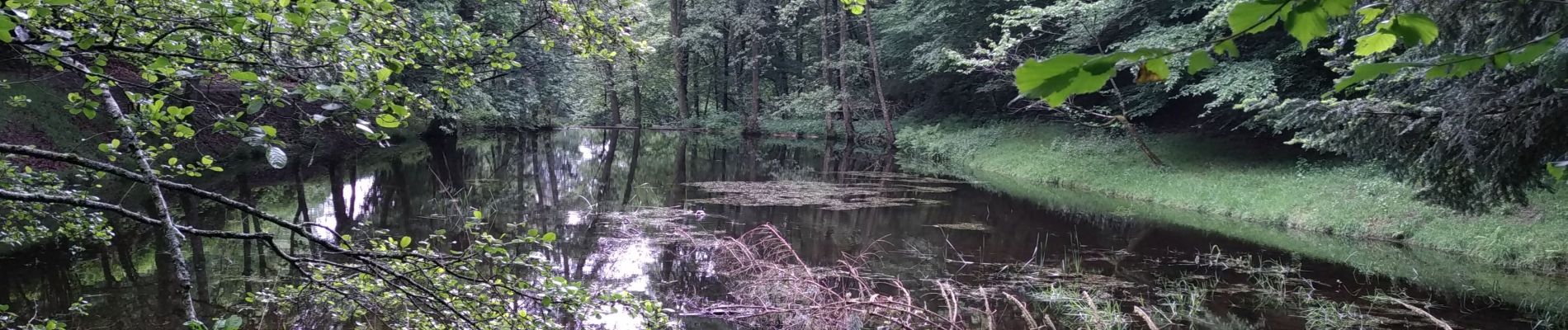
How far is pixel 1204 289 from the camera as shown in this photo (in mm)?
7039

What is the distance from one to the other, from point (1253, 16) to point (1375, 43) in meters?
0.58

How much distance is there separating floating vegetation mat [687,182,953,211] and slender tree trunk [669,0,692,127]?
742 inches

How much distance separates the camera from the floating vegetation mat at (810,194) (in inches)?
500

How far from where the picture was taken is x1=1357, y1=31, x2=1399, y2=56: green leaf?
4.74ft

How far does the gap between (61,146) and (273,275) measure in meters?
7.97

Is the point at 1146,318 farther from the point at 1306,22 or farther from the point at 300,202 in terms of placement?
the point at 300,202

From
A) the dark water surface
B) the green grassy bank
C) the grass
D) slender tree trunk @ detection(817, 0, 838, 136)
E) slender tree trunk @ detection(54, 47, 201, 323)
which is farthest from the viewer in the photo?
slender tree trunk @ detection(817, 0, 838, 136)

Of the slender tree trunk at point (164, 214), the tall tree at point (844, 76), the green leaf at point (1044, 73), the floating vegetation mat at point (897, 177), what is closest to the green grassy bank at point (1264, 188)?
the floating vegetation mat at point (897, 177)

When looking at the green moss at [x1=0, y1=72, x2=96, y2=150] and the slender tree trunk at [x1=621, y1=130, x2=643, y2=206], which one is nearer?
the green moss at [x1=0, y1=72, x2=96, y2=150]

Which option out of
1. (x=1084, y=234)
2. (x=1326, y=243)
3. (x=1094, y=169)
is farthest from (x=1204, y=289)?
(x=1094, y=169)

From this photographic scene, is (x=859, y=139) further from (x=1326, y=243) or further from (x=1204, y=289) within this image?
(x=1204, y=289)

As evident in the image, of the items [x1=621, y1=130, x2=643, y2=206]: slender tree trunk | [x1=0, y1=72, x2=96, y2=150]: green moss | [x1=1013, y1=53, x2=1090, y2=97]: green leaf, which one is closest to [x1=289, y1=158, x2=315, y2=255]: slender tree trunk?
[x1=0, y1=72, x2=96, y2=150]: green moss

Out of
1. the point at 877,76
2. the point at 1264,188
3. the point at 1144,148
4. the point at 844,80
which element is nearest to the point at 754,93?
the point at 844,80

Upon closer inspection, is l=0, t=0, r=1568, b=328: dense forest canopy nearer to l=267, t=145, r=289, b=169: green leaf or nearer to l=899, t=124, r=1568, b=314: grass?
l=267, t=145, r=289, b=169: green leaf
